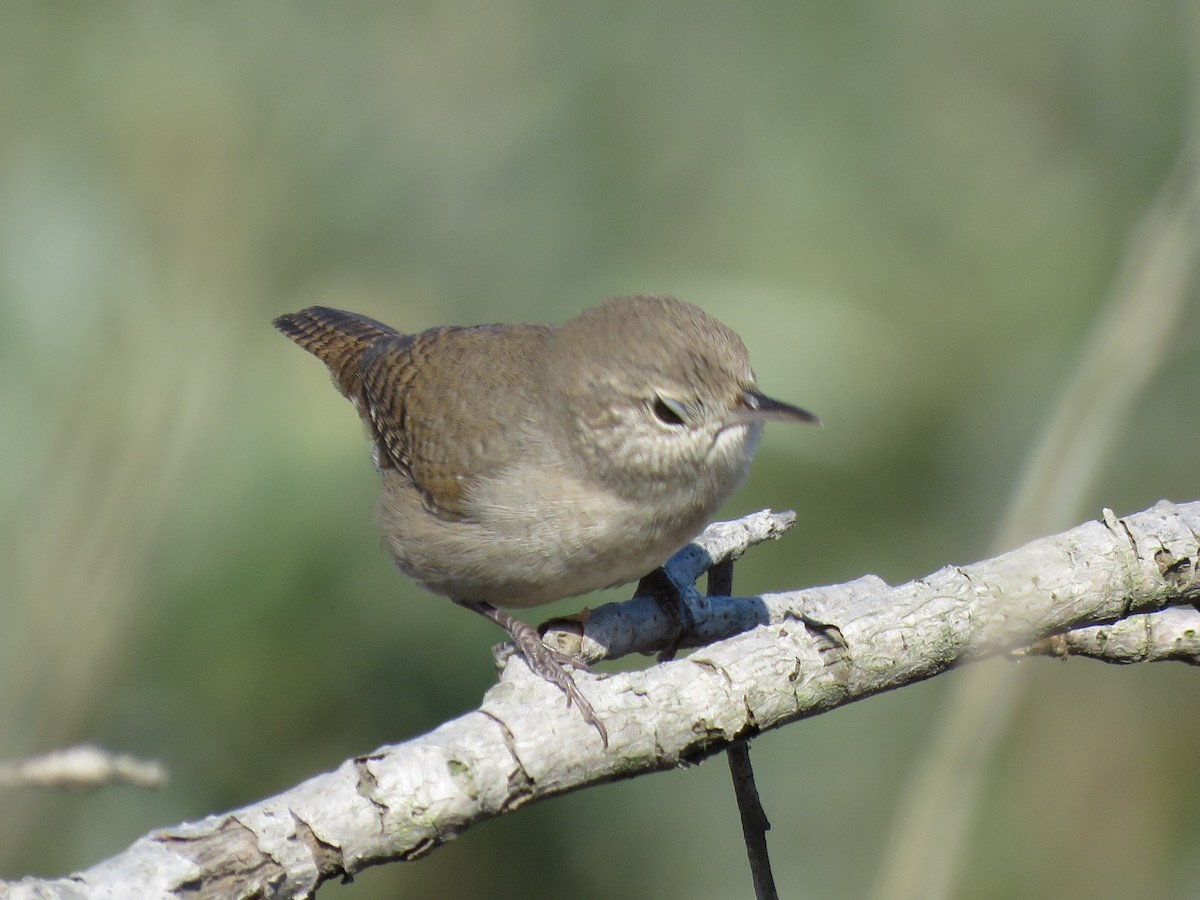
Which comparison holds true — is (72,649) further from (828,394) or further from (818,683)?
(828,394)

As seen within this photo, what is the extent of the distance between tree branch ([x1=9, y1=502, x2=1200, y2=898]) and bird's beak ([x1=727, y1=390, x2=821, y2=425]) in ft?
1.26

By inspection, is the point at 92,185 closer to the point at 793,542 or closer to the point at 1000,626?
the point at 793,542

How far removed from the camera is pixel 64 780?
1.25 m

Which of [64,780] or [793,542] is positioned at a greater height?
[793,542]

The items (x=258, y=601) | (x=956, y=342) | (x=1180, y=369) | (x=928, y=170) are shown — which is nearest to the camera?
(x=258, y=601)

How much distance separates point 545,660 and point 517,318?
198 centimetres

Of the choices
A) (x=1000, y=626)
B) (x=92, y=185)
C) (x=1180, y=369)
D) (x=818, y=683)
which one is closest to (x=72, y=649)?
(x=92, y=185)

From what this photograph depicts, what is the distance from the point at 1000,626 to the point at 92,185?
303cm

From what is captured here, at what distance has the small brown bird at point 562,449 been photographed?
9.37 ft

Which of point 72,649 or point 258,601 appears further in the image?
point 258,601

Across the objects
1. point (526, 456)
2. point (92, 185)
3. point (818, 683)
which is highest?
point (92, 185)

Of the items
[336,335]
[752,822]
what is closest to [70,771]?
[752,822]

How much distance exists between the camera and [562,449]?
10.3 ft

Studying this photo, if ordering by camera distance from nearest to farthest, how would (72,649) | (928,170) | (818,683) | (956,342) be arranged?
(818,683), (72,649), (956,342), (928,170)
